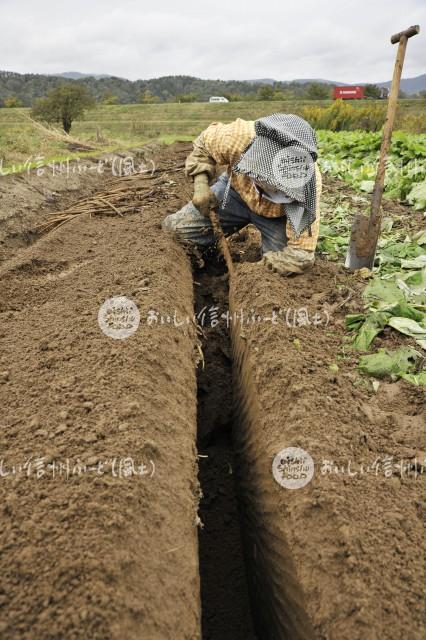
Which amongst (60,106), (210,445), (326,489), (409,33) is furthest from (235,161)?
(60,106)

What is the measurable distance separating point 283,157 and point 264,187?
1.36 ft

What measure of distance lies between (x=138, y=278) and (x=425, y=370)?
6.58 ft

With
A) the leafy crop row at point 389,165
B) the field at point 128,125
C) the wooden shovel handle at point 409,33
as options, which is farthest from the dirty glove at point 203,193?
the field at point 128,125

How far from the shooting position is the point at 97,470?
176 cm

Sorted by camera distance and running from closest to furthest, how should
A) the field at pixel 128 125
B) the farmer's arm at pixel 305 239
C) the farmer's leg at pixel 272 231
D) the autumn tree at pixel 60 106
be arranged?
the farmer's arm at pixel 305 239 < the farmer's leg at pixel 272 231 < the field at pixel 128 125 < the autumn tree at pixel 60 106

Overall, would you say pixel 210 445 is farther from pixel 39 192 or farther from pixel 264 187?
pixel 39 192

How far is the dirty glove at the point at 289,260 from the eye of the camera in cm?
373

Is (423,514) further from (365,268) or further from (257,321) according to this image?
(365,268)

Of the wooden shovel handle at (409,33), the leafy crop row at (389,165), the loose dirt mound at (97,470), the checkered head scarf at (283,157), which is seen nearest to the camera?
the loose dirt mound at (97,470)

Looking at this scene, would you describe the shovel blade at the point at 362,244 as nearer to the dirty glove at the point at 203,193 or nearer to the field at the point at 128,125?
the dirty glove at the point at 203,193

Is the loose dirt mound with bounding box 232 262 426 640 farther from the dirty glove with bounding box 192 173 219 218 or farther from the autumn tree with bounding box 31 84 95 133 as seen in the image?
the autumn tree with bounding box 31 84 95 133

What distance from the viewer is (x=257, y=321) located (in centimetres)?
309

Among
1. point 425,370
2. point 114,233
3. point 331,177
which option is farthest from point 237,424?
point 331,177

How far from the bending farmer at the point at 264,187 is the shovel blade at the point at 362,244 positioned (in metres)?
0.35
